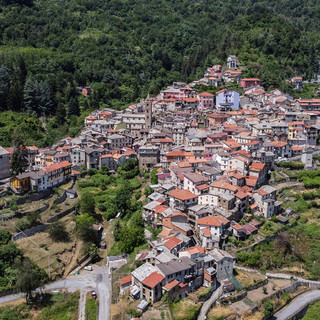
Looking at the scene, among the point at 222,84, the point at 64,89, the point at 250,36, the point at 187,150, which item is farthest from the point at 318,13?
the point at 187,150

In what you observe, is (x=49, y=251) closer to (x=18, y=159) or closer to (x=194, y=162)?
(x=18, y=159)

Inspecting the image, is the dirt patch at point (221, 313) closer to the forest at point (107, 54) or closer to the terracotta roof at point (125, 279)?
the terracotta roof at point (125, 279)

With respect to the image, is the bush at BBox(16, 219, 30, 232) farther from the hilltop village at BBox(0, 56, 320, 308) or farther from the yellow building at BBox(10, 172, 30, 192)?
the hilltop village at BBox(0, 56, 320, 308)

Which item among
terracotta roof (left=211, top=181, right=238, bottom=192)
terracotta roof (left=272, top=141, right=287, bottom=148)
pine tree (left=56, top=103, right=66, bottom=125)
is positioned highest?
pine tree (left=56, top=103, right=66, bottom=125)

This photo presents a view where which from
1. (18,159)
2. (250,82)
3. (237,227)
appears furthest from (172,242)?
(250,82)

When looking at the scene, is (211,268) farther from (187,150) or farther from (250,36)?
(250,36)

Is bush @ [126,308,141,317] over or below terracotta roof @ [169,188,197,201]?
below

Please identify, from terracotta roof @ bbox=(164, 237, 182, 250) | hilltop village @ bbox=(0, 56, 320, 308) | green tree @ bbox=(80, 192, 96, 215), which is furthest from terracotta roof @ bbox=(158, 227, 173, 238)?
green tree @ bbox=(80, 192, 96, 215)
